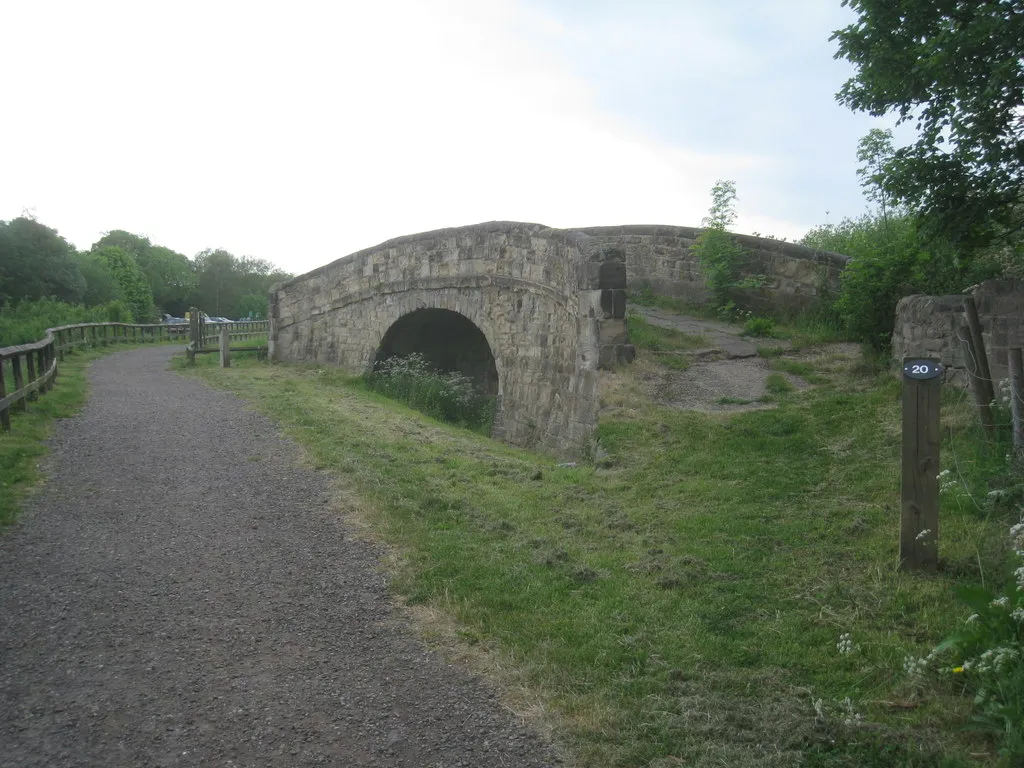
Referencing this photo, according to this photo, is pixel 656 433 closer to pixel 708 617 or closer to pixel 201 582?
pixel 708 617

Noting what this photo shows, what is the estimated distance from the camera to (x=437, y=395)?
13.0m

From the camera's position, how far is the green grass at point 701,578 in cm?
323

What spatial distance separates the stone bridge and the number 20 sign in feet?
14.9

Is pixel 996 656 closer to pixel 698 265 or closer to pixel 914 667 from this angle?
pixel 914 667

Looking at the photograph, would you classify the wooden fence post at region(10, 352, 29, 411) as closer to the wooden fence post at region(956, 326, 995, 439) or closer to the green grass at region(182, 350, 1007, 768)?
the green grass at region(182, 350, 1007, 768)

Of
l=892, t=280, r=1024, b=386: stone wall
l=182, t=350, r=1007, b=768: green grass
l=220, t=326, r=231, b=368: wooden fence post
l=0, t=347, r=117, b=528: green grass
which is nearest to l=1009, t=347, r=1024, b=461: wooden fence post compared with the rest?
l=892, t=280, r=1024, b=386: stone wall

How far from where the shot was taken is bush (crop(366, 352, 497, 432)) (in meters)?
12.7

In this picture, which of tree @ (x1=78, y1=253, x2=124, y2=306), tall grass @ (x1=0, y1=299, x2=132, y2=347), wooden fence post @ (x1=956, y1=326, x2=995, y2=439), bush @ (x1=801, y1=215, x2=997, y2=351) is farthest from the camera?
tree @ (x1=78, y1=253, x2=124, y2=306)

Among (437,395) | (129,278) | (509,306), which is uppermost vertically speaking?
(129,278)

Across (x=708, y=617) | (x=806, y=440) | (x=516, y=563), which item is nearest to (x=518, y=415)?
(x=806, y=440)

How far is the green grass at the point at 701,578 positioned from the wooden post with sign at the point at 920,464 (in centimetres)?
14

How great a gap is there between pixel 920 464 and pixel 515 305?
8.10 meters

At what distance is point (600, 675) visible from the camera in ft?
12.0

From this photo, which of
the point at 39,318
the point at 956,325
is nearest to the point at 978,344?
the point at 956,325
